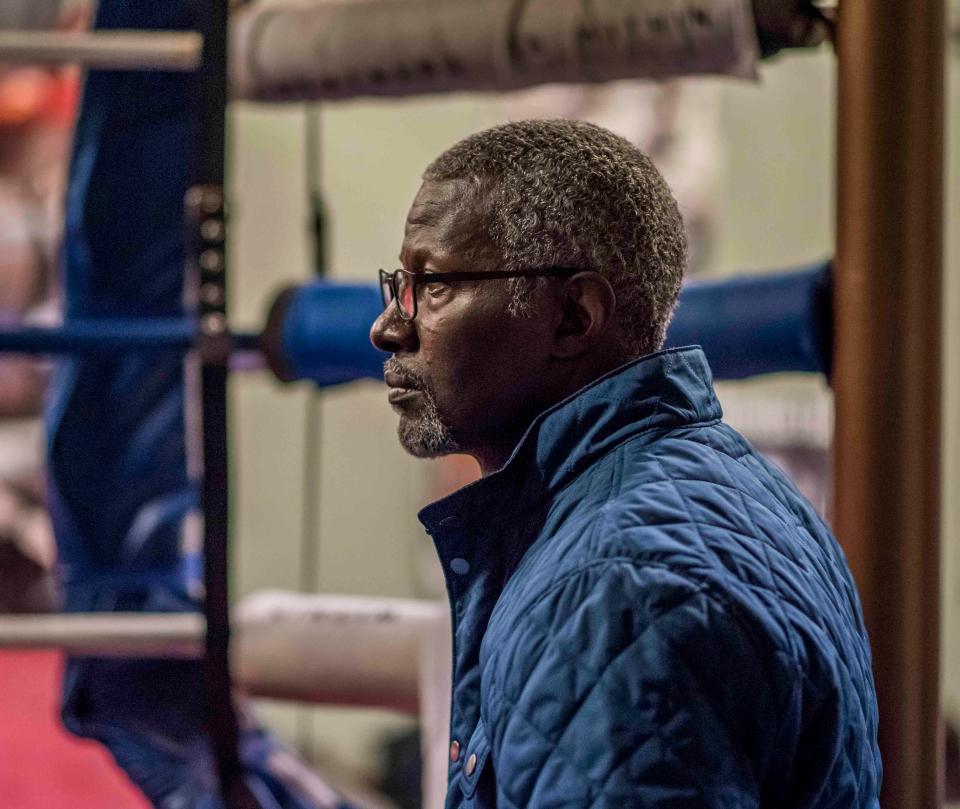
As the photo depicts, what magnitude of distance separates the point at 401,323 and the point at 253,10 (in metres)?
0.84

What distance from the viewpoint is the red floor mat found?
166 cm

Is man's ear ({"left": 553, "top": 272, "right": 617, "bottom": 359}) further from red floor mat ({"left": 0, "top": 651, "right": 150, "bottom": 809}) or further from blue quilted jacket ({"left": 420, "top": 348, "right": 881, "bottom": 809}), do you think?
red floor mat ({"left": 0, "top": 651, "right": 150, "bottom": 809})

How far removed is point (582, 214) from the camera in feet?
2.53

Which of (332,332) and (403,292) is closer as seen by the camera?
(403,292)

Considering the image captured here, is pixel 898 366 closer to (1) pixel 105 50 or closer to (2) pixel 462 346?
(2) pixel 462 346

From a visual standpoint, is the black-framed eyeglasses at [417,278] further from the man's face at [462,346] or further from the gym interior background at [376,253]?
the gym interior background at [376,253]

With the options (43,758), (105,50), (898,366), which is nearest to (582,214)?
(898,366)

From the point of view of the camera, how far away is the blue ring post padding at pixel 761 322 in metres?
1.12

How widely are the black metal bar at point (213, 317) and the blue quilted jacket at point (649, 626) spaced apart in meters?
0.52

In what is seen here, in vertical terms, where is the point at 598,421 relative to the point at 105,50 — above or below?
below

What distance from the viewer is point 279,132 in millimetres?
3221

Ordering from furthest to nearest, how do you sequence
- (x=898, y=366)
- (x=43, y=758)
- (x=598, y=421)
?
(x=43, y=758) → (x=898, y=366) → (x=598, y=421)

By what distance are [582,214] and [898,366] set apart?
414 millimetres

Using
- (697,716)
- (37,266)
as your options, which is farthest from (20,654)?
(697,716)
